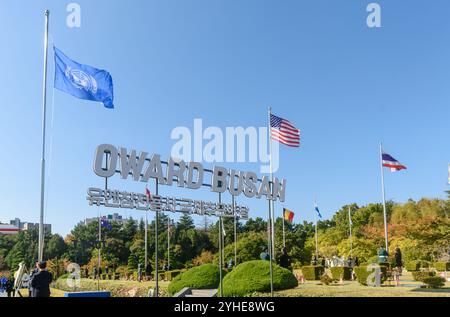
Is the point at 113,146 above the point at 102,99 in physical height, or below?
below

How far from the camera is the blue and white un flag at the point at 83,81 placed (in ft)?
58.3

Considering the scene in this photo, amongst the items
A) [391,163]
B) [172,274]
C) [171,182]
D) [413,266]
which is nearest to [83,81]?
[171,182]

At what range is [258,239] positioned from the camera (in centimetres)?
4997

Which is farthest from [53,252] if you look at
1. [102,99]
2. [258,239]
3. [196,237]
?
[102,99]

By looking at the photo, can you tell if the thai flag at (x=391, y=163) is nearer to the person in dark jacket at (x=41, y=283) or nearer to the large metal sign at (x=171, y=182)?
the large metal sign at (x=171, y=182)

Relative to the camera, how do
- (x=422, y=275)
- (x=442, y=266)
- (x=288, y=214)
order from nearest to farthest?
(x=422, y=275) < (x=442, y=266) < (x=288, y=214)

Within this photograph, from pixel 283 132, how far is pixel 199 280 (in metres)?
10.2

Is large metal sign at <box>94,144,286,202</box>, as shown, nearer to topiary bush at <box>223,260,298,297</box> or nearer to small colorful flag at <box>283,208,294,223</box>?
topiary bush at <box>223,260,298,297</box>

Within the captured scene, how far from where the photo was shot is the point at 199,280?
78.2 feet

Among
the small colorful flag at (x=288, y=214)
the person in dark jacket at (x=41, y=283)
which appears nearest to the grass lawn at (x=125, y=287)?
the small colorful flag at (x=288, y=214)

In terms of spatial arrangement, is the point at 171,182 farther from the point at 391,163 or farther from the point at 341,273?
the point at 391,163

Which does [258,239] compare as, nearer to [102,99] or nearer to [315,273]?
[315,273]

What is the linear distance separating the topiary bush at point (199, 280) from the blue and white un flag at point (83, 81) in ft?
33.8
